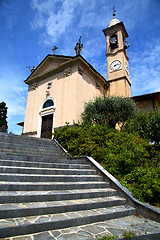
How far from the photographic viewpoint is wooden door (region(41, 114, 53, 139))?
1420 centimetres

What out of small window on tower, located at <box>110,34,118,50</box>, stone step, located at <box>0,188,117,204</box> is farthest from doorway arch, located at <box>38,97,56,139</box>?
small window on tower, located at <box>110,34,118,50</box>

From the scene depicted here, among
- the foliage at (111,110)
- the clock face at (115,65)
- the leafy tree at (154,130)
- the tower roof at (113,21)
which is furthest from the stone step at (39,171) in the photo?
the tower roof at (113,21)

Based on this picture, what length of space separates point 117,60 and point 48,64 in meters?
8.80

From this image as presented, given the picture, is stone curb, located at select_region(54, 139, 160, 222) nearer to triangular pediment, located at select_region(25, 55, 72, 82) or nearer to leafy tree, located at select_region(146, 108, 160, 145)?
leafy tree, located at select_region(146, 108, 160, 145)

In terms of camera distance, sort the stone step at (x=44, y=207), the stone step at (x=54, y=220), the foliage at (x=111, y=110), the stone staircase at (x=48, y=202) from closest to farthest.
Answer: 1. the stone step at (x=54, y=220)
2. the stone staircase at (x=48, y=202)
3. the stone step at (x=44, y=207)
4. the foliage at (x=111, y=110)

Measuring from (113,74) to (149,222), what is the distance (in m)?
17.7

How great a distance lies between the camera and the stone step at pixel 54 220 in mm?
2307

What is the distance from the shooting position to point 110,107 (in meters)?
12.4

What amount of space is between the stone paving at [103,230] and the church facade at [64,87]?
9435 mm

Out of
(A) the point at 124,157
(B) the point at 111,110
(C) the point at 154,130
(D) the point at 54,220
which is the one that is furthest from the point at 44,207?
(B) the point at 111,110

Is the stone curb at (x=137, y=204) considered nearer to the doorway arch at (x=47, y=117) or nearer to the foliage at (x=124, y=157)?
the foliage at (x=124, y=157)

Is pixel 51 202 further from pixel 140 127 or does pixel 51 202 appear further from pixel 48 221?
pixel 140 127

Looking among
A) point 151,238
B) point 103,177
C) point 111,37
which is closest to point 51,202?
point 151,238

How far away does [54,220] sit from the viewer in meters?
2.66
